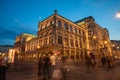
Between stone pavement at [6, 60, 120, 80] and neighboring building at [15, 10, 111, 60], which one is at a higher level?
neighboring building at [15, 10, 111, 60]

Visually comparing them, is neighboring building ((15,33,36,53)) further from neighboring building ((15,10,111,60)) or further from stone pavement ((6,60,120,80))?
stone pavement ((6,60,120,80))

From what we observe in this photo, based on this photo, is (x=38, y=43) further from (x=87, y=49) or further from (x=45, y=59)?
(x=45, y=59)

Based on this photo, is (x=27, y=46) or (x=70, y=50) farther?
(x=27, y=46)

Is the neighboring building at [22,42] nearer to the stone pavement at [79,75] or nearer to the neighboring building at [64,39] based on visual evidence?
the neighboring building at [64,39]

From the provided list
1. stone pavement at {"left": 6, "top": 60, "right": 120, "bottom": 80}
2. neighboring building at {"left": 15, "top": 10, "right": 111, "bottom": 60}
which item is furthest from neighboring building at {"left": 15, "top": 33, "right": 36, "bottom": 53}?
stone pavement at {"left": 6, "top": 60, "right": 120, "bottom": 80}

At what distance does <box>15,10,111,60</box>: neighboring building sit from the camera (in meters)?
33.8

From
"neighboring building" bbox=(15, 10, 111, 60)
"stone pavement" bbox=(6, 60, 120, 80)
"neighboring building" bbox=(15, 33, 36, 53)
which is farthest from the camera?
"neighboring building" bbox=(15, 33, 36, 53)

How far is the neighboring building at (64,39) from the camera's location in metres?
33.8

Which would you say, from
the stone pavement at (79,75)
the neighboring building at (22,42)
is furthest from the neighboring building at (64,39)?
the stone pavement at (79,75)

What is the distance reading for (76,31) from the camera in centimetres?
4306

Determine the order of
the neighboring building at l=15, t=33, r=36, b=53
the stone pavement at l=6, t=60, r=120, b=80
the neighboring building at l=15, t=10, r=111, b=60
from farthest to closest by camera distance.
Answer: the neighboring building at l=15, t=33, r=36, b=53, the neighboring building at l=15, t=10, r=111, b=60, the stone pavement at l=6, t=60, r=120, b=80

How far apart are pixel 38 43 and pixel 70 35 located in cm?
1205

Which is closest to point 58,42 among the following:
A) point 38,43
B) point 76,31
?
point 38,43

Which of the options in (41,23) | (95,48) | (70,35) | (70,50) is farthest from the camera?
(95,48)
